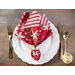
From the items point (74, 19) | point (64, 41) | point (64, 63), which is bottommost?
point (64, 63)

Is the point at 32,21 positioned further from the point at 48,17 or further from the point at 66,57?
the point at 66,57

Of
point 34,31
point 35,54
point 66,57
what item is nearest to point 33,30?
point 34,31

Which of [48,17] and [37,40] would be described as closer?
[37,40]

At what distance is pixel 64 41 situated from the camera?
1.84 feet

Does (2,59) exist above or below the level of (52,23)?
below

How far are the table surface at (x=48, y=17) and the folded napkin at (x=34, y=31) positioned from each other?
80mm

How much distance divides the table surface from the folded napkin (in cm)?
8

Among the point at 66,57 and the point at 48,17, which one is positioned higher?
the point at 48,17

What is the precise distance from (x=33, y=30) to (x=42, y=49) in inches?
4.1

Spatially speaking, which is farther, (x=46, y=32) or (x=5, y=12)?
(x=5, y=12)

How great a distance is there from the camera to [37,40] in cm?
49

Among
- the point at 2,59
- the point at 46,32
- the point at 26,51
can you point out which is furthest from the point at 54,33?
the point at 2,59

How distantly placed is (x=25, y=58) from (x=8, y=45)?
0.12 m

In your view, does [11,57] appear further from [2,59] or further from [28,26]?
[28,26]
